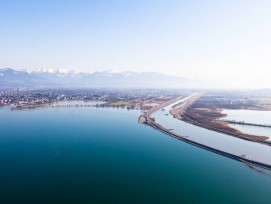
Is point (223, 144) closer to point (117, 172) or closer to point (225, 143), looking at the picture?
point (225, 143)

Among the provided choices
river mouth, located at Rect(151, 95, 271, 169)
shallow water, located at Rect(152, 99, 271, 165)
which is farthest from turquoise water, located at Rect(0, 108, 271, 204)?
shallow water, located at Rect(152, 99, 271, 165)

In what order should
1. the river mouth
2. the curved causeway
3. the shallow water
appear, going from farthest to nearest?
the shallow water → the river mouth → the curved causeway

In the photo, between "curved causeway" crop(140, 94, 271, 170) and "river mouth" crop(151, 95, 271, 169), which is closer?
"curved causeway" crop(140, 94, 271, 170)

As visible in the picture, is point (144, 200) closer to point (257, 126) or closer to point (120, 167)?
point (120, 167)

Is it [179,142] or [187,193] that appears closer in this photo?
[187,193]

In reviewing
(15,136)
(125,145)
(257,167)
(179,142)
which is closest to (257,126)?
(179,142)

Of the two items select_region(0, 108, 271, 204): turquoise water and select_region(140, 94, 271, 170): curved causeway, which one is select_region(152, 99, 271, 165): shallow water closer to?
select_region(140, 94, 271, 170): curved causeway

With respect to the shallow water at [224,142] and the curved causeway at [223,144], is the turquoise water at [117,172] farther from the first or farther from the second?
the shallow water at [224,142]

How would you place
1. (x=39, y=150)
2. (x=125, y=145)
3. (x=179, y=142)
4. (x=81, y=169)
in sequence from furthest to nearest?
(x=179, y=142)
(x=125, y=145)
(x=39, y=150)
(x=81, y=169)

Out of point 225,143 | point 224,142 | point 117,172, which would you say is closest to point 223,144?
point 225,143
